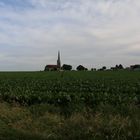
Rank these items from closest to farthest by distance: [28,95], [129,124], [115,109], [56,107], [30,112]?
[129,124]
[115,109]
[30,112]
[56,107]
[28,95]

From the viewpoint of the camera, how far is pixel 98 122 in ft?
36.6

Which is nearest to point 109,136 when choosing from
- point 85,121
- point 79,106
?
point 85,121

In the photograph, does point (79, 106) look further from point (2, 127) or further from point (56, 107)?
point (2, 127)

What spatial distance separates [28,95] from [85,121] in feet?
26.6

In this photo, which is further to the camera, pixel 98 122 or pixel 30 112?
pixel 30 112

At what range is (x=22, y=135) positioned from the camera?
10.5 metres

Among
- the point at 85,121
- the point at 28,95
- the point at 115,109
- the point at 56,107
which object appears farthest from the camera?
the point at 28,95

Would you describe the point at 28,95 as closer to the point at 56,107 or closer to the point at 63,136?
the point at 56,107

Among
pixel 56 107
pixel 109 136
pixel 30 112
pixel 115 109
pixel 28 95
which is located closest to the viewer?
pixel 109 136

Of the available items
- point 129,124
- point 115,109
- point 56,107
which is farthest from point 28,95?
point 129,124

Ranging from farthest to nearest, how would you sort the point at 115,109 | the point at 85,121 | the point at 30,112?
the point at 30,112, the point at 115,109, the point at 85,121

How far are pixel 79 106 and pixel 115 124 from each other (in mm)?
4448

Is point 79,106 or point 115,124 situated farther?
point 79,106

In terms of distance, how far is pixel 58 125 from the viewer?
38.5 ft
